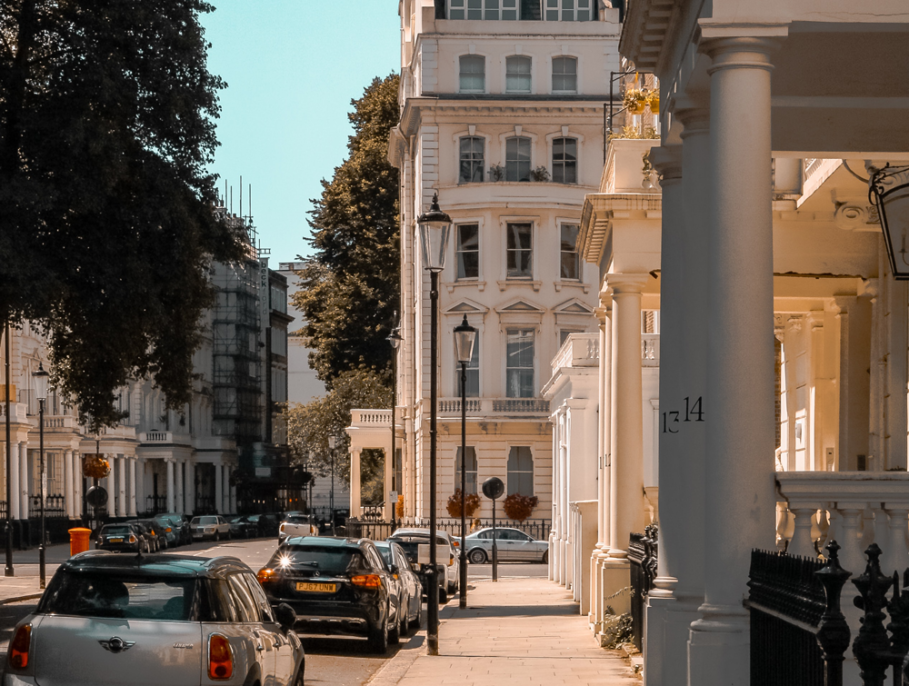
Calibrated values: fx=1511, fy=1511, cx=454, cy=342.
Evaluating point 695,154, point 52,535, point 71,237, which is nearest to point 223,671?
point 695,154

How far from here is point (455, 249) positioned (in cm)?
5462

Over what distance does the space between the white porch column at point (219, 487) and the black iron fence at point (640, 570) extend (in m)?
93.5

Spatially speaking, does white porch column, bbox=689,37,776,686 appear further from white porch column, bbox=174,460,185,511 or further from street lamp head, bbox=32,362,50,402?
white porch column, bbox=174,460,185,511

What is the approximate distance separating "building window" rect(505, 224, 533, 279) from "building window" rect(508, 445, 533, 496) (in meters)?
6.41

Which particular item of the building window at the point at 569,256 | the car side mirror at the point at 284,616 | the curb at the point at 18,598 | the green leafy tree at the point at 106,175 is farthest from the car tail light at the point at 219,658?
the building window at the point at 569,256

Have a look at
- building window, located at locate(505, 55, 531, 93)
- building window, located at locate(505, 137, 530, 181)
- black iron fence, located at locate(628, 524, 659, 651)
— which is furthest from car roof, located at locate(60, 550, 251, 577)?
building window, located at locate(505, 55, 531, 93)

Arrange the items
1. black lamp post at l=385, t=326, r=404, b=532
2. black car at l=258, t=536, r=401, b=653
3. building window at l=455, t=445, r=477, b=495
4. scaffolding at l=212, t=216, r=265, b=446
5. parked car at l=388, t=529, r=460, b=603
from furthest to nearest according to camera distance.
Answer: scaffolding at l=212, t=216, r=265, b=446 < building window at l=455, t=445, r=477, b=495 < black lamp post at l=385, t=326, r=404, b=532 < parked car at l=388, t=529, r=460, b=603 < black car at l=258, t=536, r=401, b=653

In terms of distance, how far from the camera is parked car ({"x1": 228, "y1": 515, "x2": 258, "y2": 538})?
268ft

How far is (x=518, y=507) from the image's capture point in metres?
54.5

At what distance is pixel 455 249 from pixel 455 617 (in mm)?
28854

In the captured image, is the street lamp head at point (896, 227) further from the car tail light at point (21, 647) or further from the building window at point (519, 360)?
the building window at point (519, 360)

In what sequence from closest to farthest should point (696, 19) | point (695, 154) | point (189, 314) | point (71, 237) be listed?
point (696, 19), point (695, 154), point (71, 237), point (189, 314)

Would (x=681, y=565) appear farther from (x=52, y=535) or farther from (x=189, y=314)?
(x=52, y=535)

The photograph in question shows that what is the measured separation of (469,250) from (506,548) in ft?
35.8
